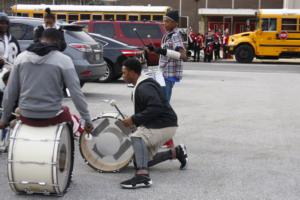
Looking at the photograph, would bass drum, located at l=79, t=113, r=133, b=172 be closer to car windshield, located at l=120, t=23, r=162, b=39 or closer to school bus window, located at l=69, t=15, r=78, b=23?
car windshield, located at l=120, t=23, r=162, b=39

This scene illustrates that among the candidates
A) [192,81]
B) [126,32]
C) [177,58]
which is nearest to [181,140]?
[177,58]

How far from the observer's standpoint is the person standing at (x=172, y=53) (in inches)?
326

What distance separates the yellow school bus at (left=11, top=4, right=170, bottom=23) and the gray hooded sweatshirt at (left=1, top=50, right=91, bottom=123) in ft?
86.9

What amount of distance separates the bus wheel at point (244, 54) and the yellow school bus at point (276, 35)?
7.4 inches

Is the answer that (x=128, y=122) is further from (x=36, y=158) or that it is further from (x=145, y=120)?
(x=36, y=158)

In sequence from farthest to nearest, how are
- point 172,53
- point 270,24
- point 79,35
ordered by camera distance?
point 270,24, point 79,35, point 172,53

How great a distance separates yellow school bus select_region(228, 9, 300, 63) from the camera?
30.3 meters

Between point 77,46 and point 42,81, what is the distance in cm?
814

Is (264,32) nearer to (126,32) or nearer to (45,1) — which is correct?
(126,32)

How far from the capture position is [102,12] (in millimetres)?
32875

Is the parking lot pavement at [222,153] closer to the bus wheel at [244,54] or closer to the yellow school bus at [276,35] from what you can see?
the yellow school bus at [276,35]

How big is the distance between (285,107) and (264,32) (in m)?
17.8

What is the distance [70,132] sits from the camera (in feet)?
20.5

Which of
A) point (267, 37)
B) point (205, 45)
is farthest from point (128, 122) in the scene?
point (205, 45)
